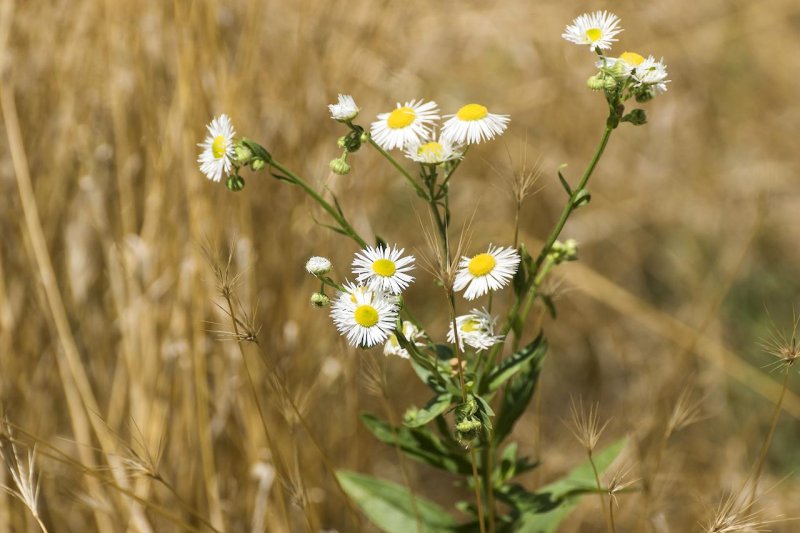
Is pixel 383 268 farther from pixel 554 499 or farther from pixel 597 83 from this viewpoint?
pixel 554 499

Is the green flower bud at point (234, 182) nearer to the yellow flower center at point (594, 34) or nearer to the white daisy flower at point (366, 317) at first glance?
the white daisy flower at point (366, 317)

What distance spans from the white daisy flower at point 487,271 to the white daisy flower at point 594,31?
0.91 ft

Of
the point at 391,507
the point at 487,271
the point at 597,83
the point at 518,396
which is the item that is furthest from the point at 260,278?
the point at 597,83

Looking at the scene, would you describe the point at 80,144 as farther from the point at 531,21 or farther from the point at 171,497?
the point at 531,21

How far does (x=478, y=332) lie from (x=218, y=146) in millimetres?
399

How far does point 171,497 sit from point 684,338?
1350 mm

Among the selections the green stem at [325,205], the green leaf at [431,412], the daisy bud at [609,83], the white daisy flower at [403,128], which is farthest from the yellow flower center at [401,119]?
the green leaf at [431,412]

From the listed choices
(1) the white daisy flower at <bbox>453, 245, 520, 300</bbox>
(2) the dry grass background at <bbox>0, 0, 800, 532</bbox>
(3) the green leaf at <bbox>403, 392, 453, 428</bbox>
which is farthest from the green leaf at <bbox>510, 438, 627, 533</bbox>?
(1) the white daisy flower at <bbox>453, 245, 520, 300</bbox>

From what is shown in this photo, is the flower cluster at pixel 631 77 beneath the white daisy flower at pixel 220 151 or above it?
beneath

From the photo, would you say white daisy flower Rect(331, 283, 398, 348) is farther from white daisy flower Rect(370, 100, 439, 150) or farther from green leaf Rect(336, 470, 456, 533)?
green leaf Rect(336, 470, 456, 533)

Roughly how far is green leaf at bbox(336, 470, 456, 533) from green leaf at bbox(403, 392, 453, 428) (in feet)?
0.83

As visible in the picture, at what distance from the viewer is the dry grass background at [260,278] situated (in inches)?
67.1

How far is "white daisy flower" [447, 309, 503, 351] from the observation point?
3.17 ft

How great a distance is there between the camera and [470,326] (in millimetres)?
1019
